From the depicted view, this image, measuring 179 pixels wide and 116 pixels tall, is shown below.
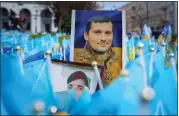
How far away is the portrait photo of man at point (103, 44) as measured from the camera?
145cm

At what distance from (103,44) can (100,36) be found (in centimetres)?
6

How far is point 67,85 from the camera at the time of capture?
131cm

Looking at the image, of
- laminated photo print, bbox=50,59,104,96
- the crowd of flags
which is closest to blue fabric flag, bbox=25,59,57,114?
the crowd of flags

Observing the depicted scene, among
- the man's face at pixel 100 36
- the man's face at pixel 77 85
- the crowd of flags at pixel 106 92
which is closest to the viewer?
the crowd of flags at pixel 106 92

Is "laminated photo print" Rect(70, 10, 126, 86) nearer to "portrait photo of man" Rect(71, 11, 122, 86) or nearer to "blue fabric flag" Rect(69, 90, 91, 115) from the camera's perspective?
"portrait photo of man" Rect(71, 11, 122, 86)

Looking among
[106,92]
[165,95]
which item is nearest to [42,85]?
[106,92]

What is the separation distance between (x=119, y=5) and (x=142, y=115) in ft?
1.86

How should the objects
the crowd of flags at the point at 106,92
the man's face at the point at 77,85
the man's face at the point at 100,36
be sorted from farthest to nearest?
the man's face at the point at 100,36, the man's face at the point at 77,85, the crowd of flags at the point at 106,92

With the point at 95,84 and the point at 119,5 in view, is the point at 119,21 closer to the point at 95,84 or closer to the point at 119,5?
the point at 119,5

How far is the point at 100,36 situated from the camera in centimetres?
146

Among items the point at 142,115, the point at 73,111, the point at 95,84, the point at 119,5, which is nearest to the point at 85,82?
the point at 95,84

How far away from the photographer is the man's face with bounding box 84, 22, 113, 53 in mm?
1442

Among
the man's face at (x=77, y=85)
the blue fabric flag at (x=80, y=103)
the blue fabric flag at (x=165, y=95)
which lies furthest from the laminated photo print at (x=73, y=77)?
the blue fabric flag at (x=165, y=95)

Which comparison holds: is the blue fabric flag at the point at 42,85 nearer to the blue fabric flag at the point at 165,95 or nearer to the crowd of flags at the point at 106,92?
the crowd of flags at the point at 106,92
